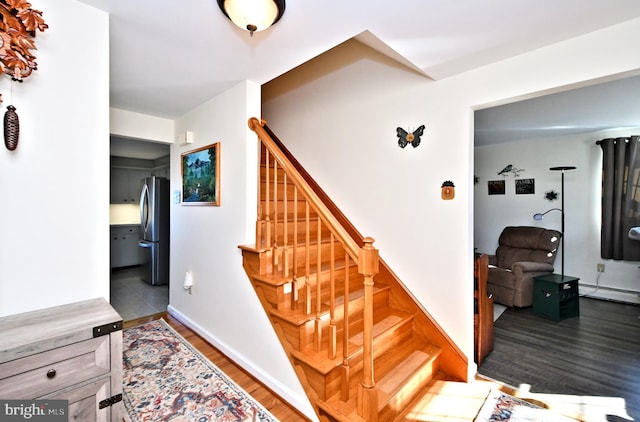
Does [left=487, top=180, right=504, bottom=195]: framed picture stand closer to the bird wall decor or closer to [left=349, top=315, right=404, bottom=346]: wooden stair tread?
the bird wall decor

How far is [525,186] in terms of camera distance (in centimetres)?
481

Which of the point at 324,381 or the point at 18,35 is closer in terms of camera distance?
the point at 18,35

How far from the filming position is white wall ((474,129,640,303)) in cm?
411

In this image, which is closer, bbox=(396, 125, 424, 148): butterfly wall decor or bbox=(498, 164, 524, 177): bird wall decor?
bbox=(396, 125, 424, 148): butterfly wall decor

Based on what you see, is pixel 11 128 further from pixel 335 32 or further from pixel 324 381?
pixel 324 381

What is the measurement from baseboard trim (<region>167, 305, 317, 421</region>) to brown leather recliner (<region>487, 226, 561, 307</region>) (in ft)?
9.93

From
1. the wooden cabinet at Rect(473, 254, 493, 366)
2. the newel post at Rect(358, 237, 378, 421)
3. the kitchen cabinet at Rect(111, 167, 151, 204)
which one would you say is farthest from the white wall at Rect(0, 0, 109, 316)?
the kitchen cabinet at Rect(111, 167, 151, 204)

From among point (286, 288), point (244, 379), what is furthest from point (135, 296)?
point (286, 288)

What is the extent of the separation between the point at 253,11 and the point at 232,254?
177 centimetres

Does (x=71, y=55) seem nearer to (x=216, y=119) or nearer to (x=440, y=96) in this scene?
(x=216, y=119)

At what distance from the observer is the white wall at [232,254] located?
2.09 meters

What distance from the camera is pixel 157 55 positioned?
6.22 feet

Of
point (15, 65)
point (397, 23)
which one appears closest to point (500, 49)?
point (397, 23)

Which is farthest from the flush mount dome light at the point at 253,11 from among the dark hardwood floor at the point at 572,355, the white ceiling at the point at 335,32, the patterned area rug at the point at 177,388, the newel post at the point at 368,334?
the dark hardwood floor at the point at 572,355
